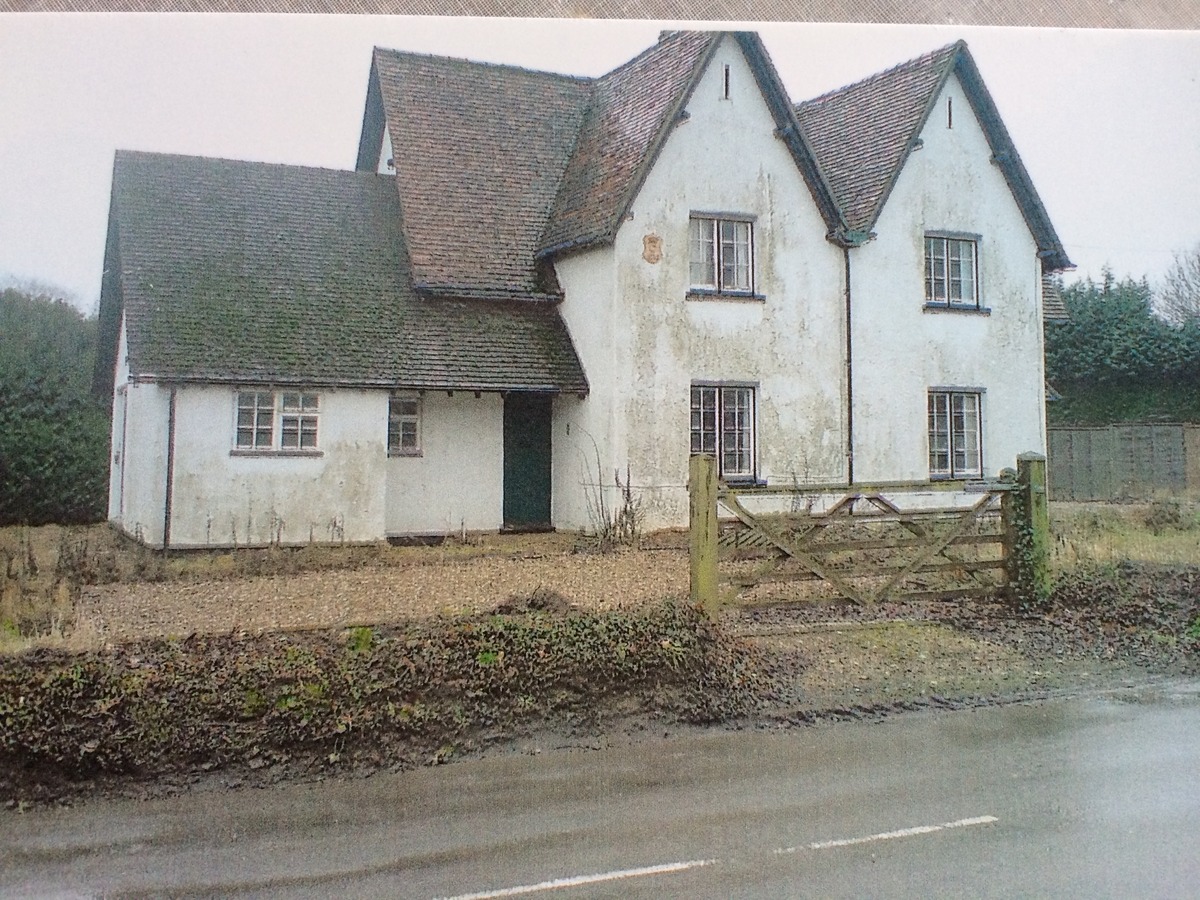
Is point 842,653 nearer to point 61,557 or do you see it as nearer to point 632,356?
point 632,356

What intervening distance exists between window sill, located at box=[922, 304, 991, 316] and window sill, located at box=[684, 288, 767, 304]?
137cm

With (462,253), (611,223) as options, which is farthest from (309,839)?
(611,223)

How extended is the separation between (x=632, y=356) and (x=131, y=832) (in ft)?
18.4

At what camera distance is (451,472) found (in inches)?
308

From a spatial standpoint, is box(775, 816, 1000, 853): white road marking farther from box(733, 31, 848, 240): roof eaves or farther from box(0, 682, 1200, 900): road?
box(733, 31, 848, 240): roof eaves

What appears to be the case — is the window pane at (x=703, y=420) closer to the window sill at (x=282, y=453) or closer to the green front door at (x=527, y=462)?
the green front door at (x=527, y=462)

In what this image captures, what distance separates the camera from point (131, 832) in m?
3.53

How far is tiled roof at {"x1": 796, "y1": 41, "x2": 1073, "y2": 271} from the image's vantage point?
5406mm

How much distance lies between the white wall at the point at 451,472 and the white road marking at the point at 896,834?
10.4 ft

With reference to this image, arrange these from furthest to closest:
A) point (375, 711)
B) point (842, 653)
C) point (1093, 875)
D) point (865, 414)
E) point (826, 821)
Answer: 1. point (865, 414)
2. point (842, 653)
3. point (375, 711)
4. point (826, 821)
5. point (1093, 875)

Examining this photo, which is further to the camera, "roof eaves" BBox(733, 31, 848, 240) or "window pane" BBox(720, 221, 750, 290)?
"window pane" BBox(720, 221, 750, 290)

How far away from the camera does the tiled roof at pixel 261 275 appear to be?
16.2 feet

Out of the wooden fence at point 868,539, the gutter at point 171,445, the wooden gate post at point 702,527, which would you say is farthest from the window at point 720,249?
the gutter at point 171,445

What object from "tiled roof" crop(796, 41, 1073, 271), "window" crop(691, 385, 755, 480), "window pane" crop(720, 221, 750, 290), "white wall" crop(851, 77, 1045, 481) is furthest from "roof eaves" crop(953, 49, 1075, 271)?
"window" crop(691, 385, 755, 480)
